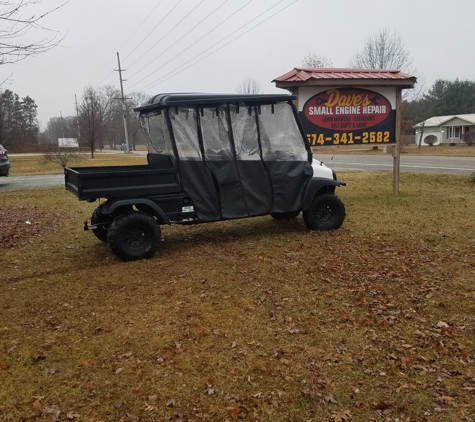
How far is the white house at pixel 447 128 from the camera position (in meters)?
54.0

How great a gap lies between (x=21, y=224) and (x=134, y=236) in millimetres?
4078

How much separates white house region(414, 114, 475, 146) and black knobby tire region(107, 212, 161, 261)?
53.4 meters

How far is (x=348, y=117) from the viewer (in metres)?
10.3

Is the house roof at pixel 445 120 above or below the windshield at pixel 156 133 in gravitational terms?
above

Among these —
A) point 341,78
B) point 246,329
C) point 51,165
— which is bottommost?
point 246,329

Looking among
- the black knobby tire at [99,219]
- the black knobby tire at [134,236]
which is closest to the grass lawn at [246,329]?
the black knobby tire at [134,236]

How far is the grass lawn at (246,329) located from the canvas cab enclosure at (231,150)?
777mm

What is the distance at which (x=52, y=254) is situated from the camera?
22.9 feet

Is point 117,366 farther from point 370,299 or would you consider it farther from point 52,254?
point 52,254

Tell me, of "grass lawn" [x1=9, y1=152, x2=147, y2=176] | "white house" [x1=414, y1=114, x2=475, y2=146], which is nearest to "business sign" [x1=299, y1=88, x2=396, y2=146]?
"grass lawn" [x1=9, y1=152, x2=147, y2=176]

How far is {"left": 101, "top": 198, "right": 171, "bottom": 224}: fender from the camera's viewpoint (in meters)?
6.09

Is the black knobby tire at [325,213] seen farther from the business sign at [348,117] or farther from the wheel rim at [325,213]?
the business sign at [348,117]

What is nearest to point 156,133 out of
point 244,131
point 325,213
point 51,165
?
point 244,131

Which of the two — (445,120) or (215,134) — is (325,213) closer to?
(215,134)
